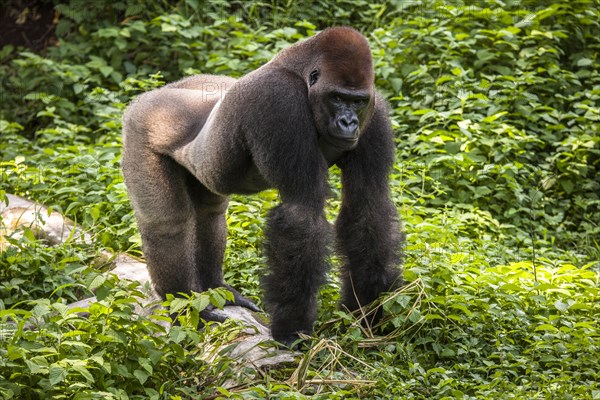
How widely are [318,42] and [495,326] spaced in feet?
5.37

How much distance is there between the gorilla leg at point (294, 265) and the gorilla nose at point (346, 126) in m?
0.37

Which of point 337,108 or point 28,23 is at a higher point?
point 337,108

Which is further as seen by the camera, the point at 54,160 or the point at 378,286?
the point at 54,160

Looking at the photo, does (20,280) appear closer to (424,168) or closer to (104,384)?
(104,384)

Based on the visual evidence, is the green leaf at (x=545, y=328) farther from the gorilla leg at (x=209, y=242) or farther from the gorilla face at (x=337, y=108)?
the gorilla leg at (x=209, y=242)

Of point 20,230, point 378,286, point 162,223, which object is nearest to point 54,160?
point 20,230

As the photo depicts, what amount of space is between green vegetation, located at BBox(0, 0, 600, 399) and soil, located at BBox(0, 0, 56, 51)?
23 cm

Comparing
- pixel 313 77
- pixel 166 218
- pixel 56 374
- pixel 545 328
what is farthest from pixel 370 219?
pixel 56 374

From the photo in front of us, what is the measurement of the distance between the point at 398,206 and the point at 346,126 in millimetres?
2078

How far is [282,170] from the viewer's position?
13.3ft

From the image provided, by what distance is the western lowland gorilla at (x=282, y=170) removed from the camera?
13.3 feet

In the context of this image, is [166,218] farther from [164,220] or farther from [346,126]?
[346,126]

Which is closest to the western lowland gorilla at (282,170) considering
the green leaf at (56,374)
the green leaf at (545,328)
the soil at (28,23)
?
the green leaf at (545,328)

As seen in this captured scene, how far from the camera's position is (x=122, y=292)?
3.90 m
